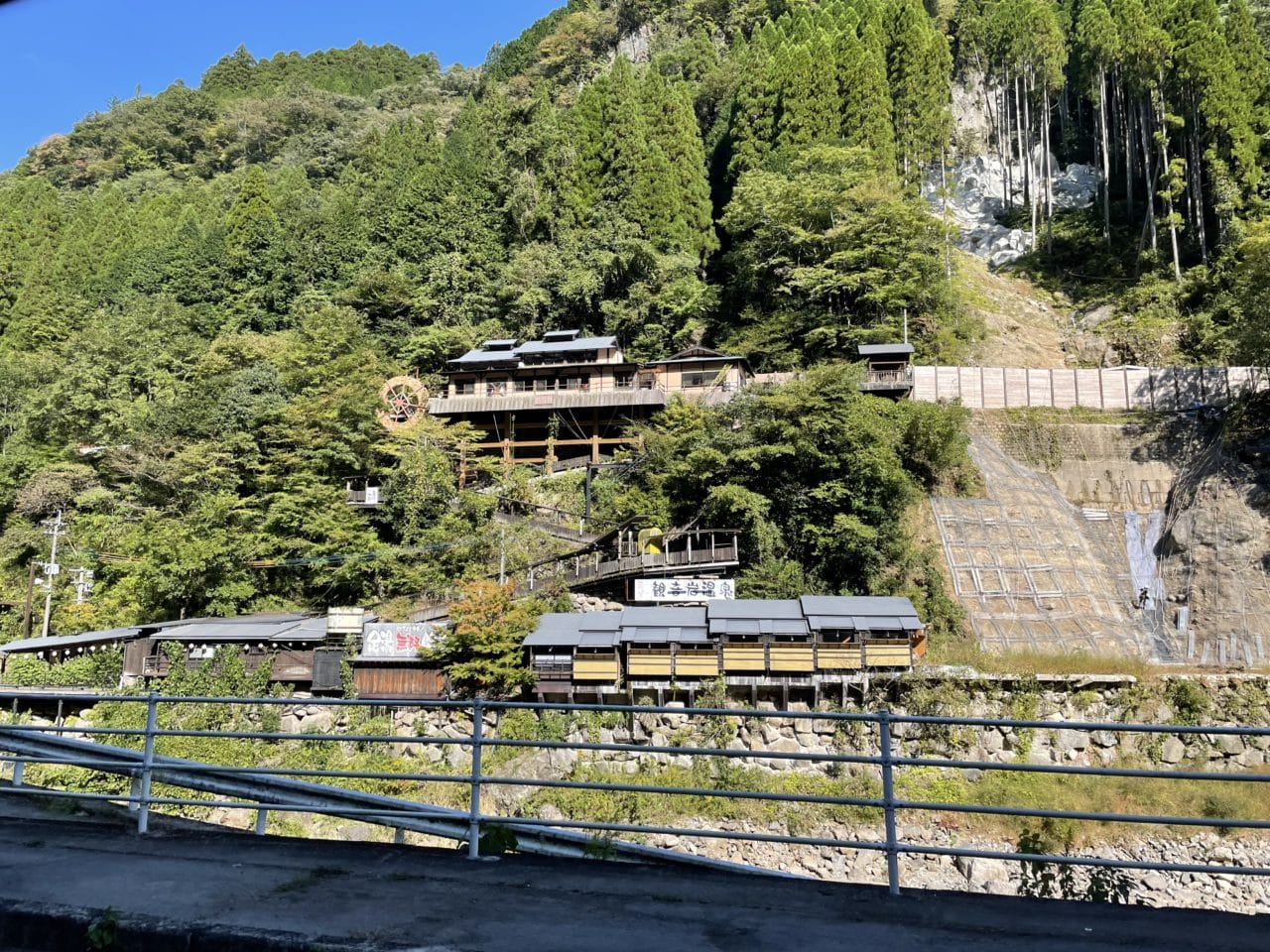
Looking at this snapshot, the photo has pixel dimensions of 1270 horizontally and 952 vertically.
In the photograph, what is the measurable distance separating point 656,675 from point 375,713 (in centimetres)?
849

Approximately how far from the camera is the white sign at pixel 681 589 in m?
22.8

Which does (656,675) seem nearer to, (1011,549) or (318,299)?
(1011,549)

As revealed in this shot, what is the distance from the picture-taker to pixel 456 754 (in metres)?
20.7

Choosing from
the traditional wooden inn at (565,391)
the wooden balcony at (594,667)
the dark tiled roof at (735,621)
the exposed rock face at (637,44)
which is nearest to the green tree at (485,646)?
the dark tiled roof at (735,621)

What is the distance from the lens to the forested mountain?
26.4 m

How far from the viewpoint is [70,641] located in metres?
25.3

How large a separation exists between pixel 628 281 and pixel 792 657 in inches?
982

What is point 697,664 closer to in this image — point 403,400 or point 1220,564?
point 1220,564

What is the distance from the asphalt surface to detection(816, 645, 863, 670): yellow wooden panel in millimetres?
16094

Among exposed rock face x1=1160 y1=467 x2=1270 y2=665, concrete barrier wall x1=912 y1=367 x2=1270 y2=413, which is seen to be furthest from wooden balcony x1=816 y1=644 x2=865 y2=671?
concrete barrier wall x1=912 y1=367 x2=1270 y2=413

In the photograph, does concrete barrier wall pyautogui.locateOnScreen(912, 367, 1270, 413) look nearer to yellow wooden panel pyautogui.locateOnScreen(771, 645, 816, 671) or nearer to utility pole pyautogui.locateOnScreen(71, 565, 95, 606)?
yellow wooden panel pyautogui.locateOnScreen(771, 645, 816, 671)

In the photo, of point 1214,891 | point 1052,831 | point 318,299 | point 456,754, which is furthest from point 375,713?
point 318,299

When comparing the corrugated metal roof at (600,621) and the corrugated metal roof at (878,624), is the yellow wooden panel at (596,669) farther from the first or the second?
the corrugated metal roof at (878,624)

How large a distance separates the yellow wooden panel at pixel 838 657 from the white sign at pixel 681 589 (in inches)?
150
